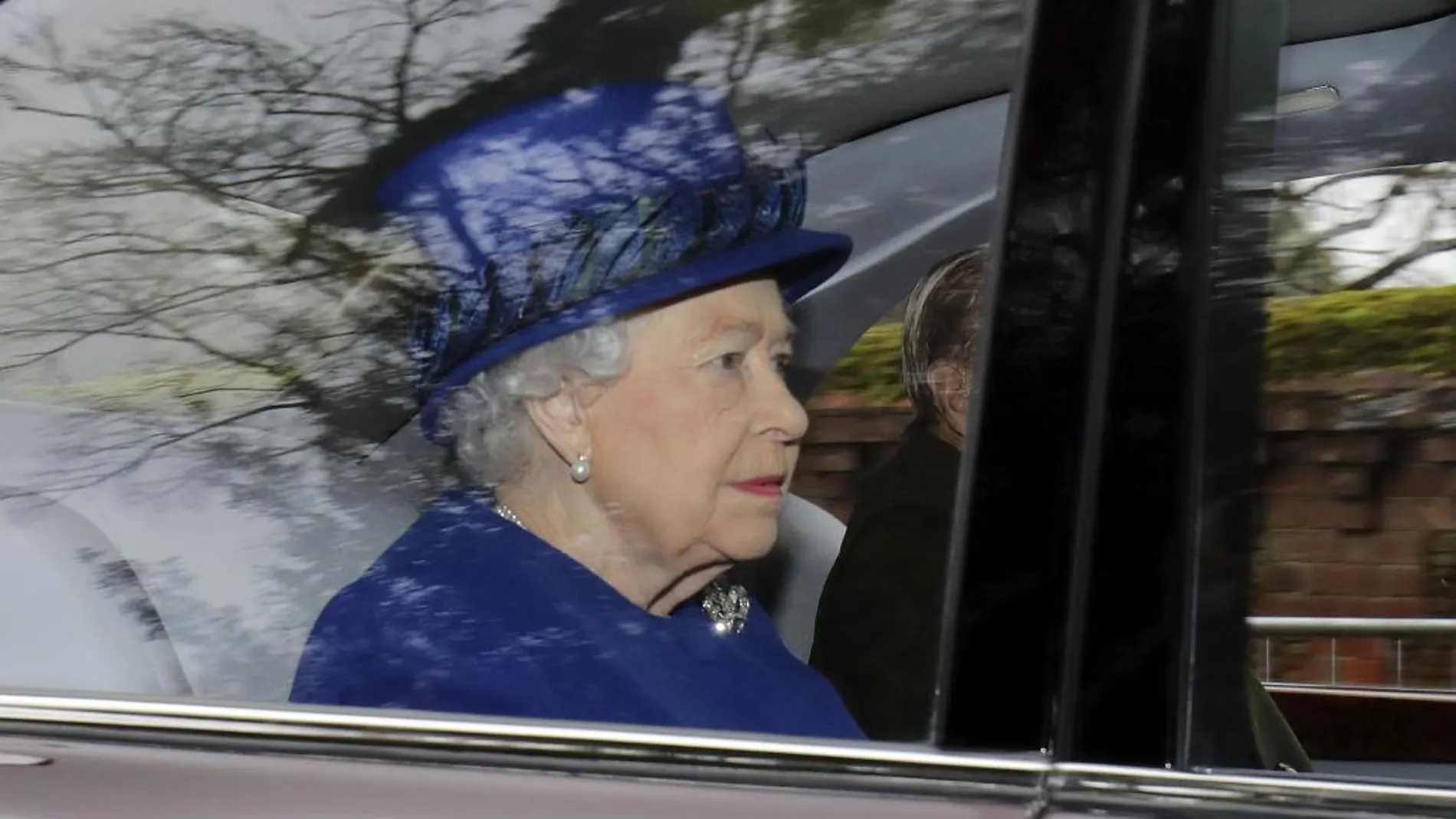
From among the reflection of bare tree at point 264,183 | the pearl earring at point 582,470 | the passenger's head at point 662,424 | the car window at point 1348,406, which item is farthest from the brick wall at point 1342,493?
the reflection of bare tree at point 264,183

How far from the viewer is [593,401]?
1644mm

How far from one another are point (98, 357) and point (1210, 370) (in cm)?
106

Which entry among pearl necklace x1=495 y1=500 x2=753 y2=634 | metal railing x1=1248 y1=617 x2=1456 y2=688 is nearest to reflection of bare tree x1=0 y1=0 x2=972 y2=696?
pearl necklace x1=495 y1=500 x2=753 y2=634

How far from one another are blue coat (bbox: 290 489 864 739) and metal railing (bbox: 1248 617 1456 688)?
37 cm

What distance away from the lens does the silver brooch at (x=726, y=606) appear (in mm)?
1601

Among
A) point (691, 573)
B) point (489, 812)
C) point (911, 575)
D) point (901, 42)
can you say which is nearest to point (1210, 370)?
point (911, 575)

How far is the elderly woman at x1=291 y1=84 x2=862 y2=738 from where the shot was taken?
5.10 ft

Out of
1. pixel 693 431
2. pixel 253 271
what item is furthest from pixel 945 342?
pixel 253 271

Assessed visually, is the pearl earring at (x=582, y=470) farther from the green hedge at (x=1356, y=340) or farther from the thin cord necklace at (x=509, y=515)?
the green hedge at (x=1356, y=340)

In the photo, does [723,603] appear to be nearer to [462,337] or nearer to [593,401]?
[593,401]

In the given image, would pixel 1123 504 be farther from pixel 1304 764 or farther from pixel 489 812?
pixel 489 812

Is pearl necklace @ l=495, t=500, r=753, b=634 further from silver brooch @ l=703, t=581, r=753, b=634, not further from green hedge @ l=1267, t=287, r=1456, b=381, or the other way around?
green hedge @ l=1267, t=287, r=1456, b=381

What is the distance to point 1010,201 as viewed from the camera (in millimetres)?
1423

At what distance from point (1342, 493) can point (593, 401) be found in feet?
2.20
